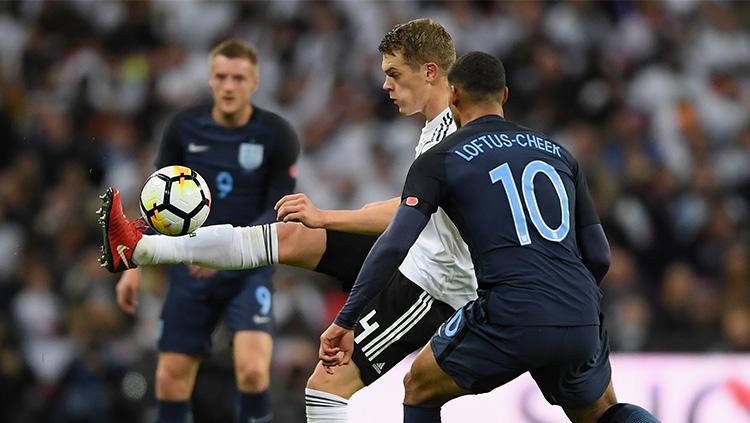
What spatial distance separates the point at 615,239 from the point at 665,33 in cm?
303

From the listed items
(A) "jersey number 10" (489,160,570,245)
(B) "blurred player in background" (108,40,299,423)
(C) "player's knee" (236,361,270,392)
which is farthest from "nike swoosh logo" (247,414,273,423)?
(A) "jersey number 10" (489,160,570,245)

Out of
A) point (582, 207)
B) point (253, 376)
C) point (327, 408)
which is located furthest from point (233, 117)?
point (582, 207)

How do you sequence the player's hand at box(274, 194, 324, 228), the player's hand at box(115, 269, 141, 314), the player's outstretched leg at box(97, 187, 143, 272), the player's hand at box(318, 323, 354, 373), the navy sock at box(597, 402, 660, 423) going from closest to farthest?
1. the player's hand at box(318, 323, 354, 373)
2. the navy sock at box(597, 402, 660, 423)
3. the player's hand at box(274, 194, 324, 228)
4. the player's outstretched leg at box(97, 187, 143, 272)
5. the player's hand at box(115, 269, 141, 314)

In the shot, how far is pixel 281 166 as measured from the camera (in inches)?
288

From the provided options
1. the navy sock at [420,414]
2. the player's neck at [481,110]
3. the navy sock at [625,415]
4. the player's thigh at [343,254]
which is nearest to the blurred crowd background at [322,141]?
the player's thigh at [343,254]

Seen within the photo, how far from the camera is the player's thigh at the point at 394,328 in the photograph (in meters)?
5.83

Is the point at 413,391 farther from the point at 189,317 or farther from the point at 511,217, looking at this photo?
the point at 189,317

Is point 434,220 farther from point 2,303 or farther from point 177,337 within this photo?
point 2,303

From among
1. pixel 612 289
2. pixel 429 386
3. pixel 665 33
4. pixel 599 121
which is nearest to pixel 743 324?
pixel 612 289

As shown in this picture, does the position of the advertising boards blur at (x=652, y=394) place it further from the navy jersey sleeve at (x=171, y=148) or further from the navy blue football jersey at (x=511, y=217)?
the navy blue football jersey at (x=511, y=217)

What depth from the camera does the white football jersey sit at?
581cm

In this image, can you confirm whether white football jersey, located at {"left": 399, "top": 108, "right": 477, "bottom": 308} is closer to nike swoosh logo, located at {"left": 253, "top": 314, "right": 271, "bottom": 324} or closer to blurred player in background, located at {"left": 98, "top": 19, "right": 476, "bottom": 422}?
blurred player in background, located at {"left": 98, "top": 19, "right": 476, "bottom": 422}

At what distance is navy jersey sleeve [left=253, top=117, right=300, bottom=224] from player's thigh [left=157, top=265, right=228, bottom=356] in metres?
0.57

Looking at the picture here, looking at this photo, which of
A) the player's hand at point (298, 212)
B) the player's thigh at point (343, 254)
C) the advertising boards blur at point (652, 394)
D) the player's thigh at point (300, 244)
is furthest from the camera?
the advertising boards blur at point (652, 394)
